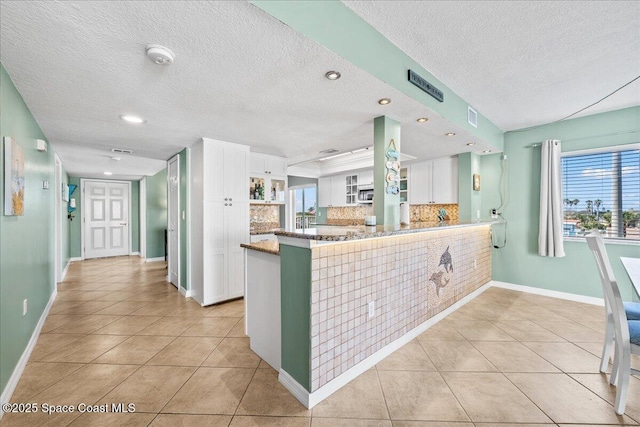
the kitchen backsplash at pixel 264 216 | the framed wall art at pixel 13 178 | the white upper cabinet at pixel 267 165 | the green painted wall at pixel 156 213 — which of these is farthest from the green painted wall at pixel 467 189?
the green painted wall at pixel 156 213

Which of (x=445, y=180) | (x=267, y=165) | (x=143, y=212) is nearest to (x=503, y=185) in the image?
(x=445, y=180)

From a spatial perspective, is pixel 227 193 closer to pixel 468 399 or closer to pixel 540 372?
pixel 468 399

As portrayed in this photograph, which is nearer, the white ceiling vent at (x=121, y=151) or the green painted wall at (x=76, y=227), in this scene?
the white ceiling vent at (x=121, y=151)

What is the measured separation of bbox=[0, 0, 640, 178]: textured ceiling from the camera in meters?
1.35

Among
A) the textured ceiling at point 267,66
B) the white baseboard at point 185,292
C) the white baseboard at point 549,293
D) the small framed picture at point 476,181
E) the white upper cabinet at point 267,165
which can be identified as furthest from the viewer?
the white upper cabinet at point 267,165

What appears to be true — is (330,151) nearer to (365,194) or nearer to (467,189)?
(365,194)

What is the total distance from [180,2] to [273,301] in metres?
1.89

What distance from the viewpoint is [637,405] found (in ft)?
5.56

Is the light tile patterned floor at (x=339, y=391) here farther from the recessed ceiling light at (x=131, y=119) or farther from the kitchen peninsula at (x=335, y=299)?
the recessed ceiling light at (x=131, y=119)

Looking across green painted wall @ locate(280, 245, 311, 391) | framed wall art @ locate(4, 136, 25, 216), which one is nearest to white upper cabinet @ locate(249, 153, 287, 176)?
framed wall art @ locate(4, 136, 25, 216)

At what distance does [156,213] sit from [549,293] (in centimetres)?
853

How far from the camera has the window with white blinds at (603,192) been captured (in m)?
3.24

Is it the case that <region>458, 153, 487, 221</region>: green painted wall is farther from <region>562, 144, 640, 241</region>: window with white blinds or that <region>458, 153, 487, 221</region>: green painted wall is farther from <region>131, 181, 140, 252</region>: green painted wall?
<region>131, 181, 140, 252</region>: green painted wall

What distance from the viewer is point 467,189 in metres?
4.24
